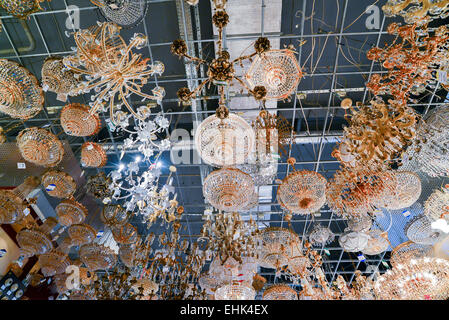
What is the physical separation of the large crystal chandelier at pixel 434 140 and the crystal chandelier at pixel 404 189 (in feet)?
1.20

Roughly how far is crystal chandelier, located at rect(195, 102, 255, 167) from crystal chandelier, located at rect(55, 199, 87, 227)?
281cm

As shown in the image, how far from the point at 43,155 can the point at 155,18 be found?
299 cm

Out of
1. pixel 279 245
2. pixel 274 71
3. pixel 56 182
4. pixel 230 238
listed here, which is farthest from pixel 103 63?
pixel 279 245

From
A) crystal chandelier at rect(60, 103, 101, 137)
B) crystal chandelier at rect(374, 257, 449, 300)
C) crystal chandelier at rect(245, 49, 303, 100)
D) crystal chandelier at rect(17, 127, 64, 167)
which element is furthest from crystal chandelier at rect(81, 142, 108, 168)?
crystal chandelier at rect(374, 257, 449, 300)

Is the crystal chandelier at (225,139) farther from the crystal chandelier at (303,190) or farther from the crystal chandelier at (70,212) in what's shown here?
the crystal chandelier at (70,212)

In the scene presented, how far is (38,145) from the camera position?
3.48 meters

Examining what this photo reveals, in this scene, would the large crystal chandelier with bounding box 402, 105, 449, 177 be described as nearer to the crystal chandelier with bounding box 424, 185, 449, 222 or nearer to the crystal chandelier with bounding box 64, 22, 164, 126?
the crystal chandelier with bounding box 424, 185, 449, 222

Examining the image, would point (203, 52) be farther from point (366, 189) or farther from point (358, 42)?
point (366, 189)

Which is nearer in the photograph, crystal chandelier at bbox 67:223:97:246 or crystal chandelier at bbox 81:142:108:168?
crystal chandelier at bbox 81:142:108:168

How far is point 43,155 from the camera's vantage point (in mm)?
3551

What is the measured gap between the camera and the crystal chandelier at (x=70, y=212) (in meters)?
4.11

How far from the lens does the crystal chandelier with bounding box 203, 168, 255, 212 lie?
2.95 meters

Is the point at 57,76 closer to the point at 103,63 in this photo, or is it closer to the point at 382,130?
the point at 103,63
